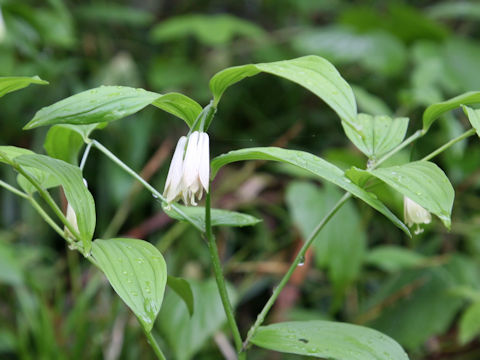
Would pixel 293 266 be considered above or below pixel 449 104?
below

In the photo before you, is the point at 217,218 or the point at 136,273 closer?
the point at 136,273

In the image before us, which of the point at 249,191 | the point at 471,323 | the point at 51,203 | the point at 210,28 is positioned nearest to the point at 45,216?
the point at 51,203

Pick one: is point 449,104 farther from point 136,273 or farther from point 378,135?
point 136,273

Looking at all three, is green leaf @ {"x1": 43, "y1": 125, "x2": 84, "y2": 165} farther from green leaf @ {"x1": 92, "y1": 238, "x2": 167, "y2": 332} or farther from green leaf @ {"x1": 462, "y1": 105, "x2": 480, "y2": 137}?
green leaf @ {"x1": 462, "y1": 105, "x2": 480, "y2": 137}

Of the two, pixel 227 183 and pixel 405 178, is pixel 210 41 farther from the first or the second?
pixel 405 178

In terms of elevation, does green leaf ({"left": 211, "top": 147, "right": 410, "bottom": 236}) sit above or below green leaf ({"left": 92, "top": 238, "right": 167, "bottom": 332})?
above

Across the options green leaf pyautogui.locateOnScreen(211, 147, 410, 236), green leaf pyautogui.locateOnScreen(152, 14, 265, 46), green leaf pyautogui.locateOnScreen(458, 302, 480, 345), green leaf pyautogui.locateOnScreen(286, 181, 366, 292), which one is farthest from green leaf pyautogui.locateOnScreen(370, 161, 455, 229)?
green leaf pyautogui.locateOnScreen(152, 14, 265, 46)
